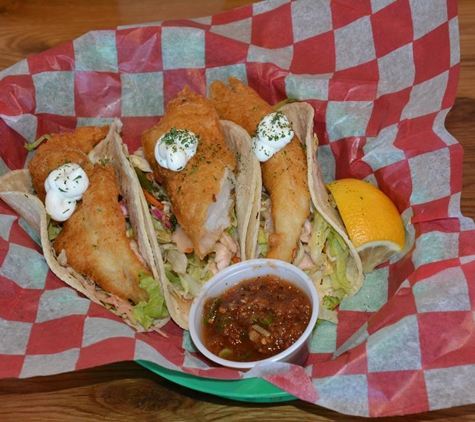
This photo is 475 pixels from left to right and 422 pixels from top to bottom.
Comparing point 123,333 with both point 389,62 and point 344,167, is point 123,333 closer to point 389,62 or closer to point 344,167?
point 344,167

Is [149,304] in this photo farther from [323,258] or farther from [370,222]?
[370,222]

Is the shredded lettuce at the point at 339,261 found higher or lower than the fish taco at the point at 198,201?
lower

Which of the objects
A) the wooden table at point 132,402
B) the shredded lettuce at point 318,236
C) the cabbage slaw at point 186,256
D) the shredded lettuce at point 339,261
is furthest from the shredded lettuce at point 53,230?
the shredded lettuce at point 339,261

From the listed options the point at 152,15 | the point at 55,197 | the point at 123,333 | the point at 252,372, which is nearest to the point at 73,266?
the point at 55,197

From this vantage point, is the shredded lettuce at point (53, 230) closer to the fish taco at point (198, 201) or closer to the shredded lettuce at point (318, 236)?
the fish taco at point (198, 201)

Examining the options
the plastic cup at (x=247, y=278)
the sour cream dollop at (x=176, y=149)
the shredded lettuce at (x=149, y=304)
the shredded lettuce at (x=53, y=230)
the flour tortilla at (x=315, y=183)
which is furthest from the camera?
the shredded lettuce at (x=53, y=230)

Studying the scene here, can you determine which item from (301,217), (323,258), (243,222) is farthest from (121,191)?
(323,258)

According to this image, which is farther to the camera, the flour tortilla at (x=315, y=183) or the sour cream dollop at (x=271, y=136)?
the sour cream dollop at (x=271, y=136)
